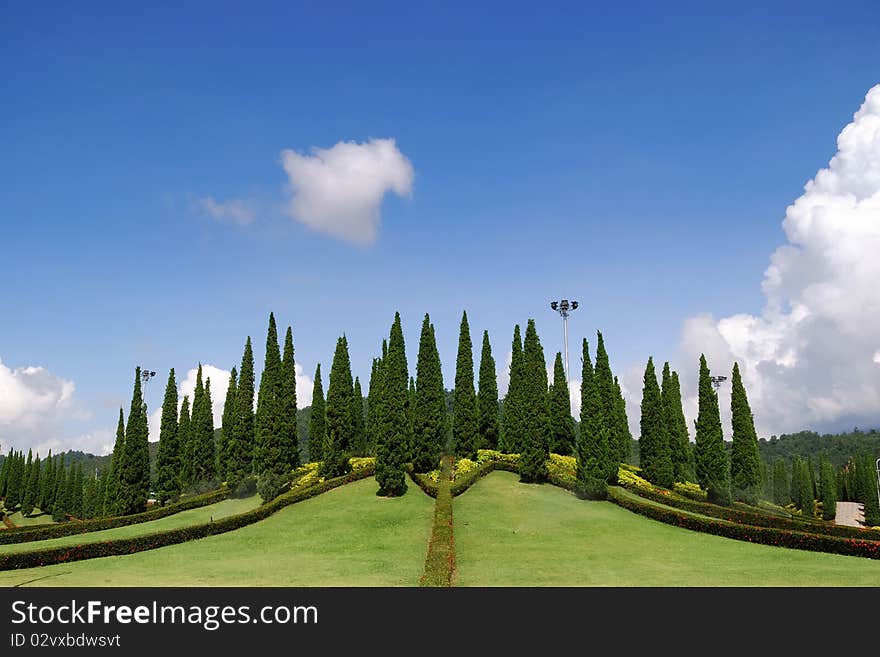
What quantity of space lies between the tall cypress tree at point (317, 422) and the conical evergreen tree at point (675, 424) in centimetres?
3261

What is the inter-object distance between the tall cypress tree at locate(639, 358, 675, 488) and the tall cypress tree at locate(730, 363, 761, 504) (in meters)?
5.58

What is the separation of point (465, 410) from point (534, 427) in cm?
929

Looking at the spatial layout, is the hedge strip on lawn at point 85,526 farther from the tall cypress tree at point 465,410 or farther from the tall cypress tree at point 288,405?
the tall cypress tree at point 465,410

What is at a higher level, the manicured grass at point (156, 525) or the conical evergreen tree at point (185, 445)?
the conical evergreen tree at point (185, 445)

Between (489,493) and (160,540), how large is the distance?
19.9 metres

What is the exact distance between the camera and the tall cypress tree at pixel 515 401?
4859 centimetres

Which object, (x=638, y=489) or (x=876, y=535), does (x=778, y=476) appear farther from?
(x=876, y=535)

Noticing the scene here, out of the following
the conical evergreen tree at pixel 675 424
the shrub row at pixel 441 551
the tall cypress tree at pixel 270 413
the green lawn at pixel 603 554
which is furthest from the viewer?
the conical evergreen tree at pixel 675 424

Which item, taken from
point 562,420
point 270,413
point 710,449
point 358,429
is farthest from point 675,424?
A: point 270,413

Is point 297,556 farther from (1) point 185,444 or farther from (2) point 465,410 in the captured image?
(1) point 185,444

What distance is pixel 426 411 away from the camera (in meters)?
46.5

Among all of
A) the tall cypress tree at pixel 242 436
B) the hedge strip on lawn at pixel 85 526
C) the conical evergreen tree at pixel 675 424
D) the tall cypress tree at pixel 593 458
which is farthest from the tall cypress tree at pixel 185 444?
the conical evergreen tree at pixel 675 424
